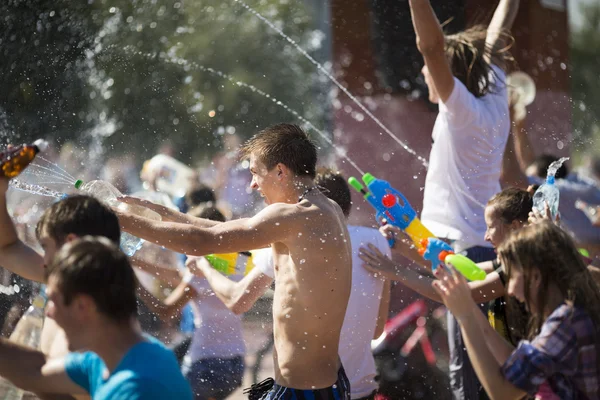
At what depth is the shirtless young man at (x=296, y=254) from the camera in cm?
331

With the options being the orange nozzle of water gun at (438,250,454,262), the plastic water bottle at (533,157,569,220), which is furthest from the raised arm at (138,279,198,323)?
the plastic water bottle at (533,157,569,220)

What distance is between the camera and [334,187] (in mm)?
4203

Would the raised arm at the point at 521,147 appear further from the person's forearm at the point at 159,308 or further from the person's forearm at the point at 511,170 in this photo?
the person's forearm at the point at 159,308

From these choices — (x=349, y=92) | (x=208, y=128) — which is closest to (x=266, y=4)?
(x=208, y=128)

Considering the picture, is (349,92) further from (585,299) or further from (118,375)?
(118,375)

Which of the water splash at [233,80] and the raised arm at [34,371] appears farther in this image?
the water splash at [233,80]

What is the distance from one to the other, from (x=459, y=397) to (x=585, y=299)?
1928 millimetres

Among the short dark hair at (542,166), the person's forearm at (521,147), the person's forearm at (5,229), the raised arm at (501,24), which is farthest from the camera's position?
the short dark hair at (542,166)

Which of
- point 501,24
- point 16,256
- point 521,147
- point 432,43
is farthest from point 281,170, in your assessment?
point 521,147

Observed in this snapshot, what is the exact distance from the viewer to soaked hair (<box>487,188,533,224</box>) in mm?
3893

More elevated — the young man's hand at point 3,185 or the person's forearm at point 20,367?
the young man's hand at point 3,185

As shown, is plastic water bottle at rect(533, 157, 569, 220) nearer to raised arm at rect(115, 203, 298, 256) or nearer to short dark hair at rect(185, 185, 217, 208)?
raised arm at rect(115, 203, 298, 256)

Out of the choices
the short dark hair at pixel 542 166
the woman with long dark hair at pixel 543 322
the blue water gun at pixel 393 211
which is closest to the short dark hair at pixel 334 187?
the blue water gun at pixel 393 211

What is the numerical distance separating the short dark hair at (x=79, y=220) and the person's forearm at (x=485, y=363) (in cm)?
125
